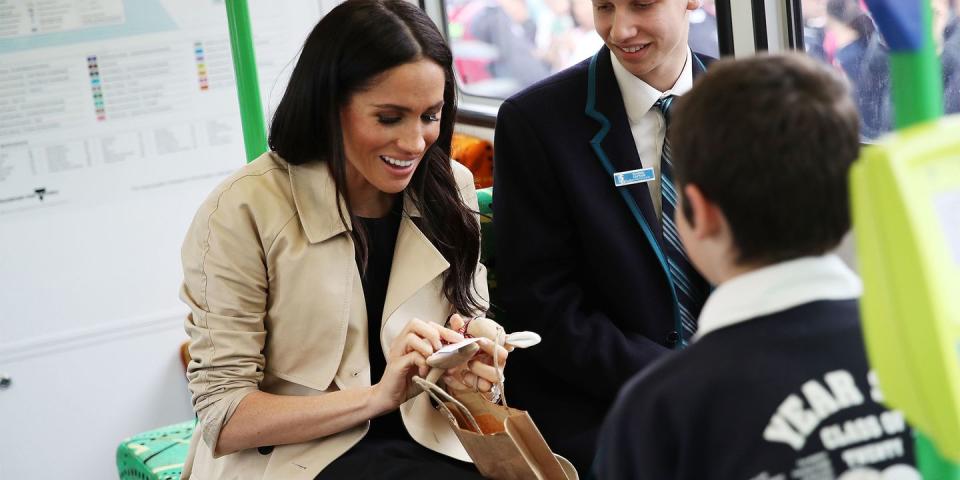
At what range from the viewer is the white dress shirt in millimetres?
2412

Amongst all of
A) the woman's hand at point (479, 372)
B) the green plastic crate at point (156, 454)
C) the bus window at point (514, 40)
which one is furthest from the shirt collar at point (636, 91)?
the bus window at point (514, 40)

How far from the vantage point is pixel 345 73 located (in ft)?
7.30

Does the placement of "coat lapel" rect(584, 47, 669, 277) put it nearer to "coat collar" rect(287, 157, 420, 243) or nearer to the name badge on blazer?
the name badge on blazer

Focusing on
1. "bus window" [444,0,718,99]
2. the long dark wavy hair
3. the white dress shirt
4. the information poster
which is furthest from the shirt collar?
the information poster

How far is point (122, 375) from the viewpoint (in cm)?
473

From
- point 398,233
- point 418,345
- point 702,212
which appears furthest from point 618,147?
point 702,212

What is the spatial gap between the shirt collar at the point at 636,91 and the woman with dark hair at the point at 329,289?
379mm

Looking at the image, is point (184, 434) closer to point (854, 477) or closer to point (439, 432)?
point (439, 432)

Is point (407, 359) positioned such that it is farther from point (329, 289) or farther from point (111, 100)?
point (111, 100)

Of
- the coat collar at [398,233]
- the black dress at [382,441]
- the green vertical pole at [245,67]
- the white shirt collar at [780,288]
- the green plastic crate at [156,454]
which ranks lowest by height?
the green plastic crate at [156,454]

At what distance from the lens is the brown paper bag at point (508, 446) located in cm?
200

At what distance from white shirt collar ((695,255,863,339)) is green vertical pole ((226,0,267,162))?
1.46m

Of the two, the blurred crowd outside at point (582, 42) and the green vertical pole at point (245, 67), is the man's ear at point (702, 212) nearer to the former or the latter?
the green vertical pole at point (245, 67)

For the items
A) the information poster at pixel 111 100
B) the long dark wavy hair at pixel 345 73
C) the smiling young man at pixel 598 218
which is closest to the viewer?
the long dark wavy hair at pixel 345 73
